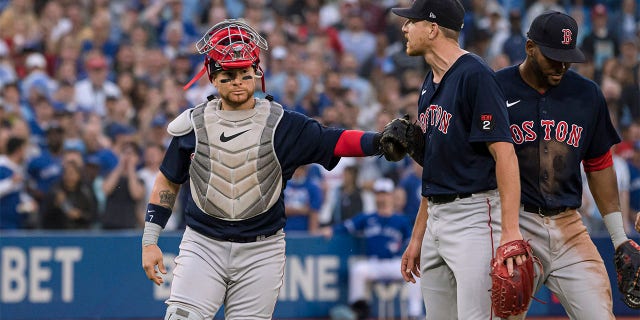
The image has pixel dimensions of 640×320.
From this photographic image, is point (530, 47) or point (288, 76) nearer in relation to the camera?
point (530, 47)

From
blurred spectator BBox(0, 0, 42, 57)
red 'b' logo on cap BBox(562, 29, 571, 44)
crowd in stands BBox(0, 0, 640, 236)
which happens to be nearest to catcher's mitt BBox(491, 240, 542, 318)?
red 'b' logo on cap BBox(562, 29, 571, 44)

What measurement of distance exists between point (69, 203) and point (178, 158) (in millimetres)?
6431

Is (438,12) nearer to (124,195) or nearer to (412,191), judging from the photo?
(124,195)

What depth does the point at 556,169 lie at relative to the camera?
628 cm

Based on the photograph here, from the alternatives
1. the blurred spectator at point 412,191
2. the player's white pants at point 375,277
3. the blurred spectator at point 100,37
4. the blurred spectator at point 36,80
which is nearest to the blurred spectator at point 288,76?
the blurred spectator at point 412,191

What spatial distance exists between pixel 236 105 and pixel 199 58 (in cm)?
938

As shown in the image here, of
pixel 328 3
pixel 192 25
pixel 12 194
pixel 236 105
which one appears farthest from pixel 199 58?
pixel 236 105

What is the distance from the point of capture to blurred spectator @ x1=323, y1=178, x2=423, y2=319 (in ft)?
40.9

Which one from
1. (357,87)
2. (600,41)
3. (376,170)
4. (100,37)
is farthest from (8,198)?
(600,41)

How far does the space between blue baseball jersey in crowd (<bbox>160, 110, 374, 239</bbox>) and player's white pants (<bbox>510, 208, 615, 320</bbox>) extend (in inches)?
44.2

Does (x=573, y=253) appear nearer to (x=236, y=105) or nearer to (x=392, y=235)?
(x=236, y=105)

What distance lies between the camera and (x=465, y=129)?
587 cm

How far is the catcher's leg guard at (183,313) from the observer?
590cm

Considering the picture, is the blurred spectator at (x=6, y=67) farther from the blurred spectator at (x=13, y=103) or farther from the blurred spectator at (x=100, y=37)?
the blurred spectator at (x=100, y=37)
